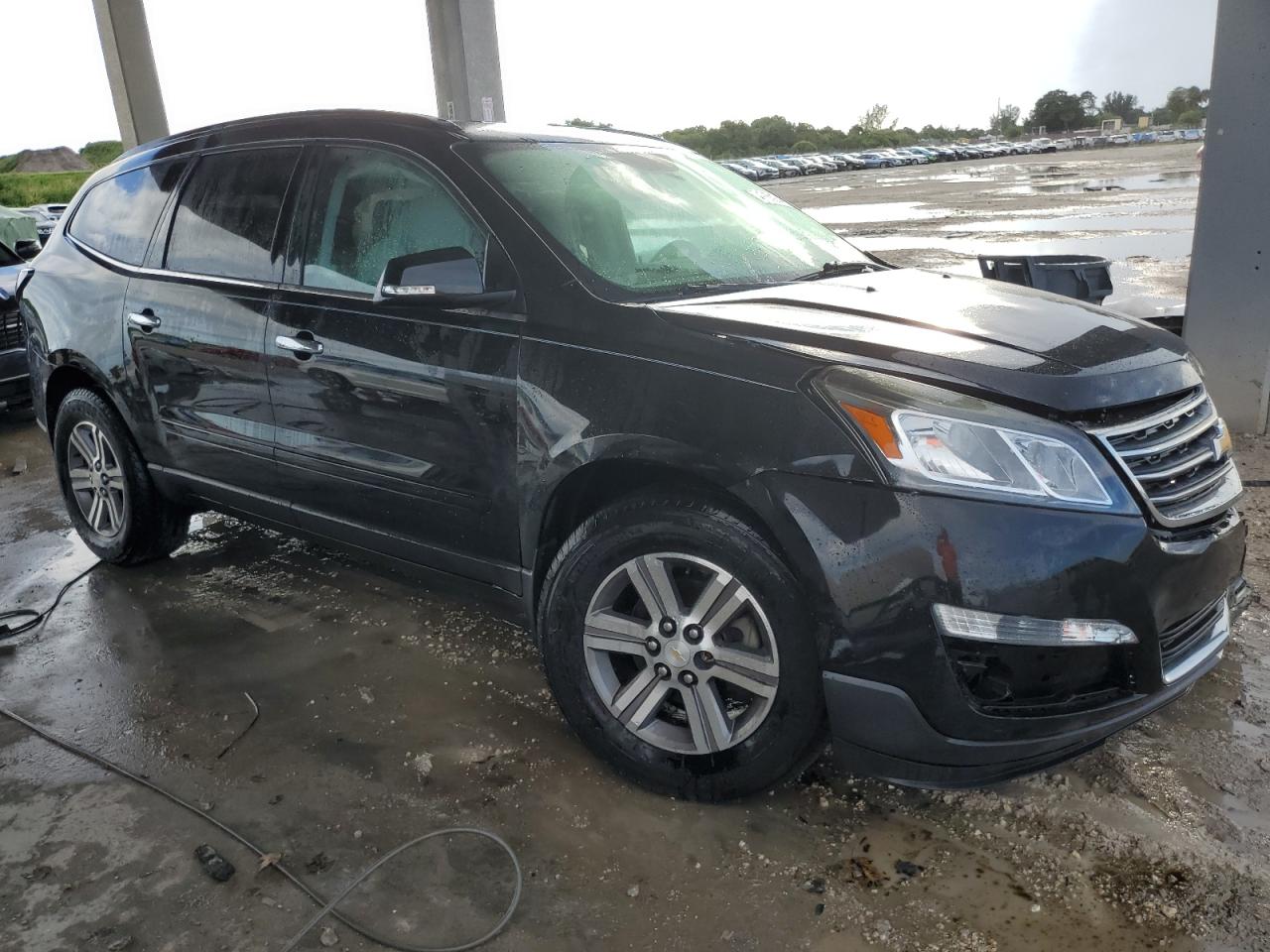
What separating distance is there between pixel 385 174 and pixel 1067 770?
2.67 metres

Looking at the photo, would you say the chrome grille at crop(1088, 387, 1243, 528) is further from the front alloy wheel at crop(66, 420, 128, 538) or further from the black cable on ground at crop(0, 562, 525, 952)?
the front alloy wheel at crop(66, 420, 128, 538)

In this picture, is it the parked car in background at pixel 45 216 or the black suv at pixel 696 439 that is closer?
the black suv at pixel 696 439

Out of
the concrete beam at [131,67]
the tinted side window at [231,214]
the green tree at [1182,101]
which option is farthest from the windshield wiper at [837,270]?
the green tree at [1182,101]

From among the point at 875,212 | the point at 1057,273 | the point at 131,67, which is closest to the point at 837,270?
the point at 1057,273

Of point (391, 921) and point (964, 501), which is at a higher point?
point (964, 501)

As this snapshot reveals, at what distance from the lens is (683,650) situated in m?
2.57

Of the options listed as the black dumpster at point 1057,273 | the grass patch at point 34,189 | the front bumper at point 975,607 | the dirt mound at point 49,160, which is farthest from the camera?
the dirt mound at point 49,160

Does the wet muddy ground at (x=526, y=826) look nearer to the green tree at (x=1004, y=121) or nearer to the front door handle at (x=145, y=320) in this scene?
the front door handle at (x=145, y=320)

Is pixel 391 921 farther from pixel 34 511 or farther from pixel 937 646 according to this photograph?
pixel 34 511

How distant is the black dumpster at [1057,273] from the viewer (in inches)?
220

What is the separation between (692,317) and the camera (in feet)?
8.52

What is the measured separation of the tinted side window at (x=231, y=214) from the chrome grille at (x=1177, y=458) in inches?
107

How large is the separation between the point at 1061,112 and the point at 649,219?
441 feet

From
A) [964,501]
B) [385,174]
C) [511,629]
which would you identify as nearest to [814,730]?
[964,501]
